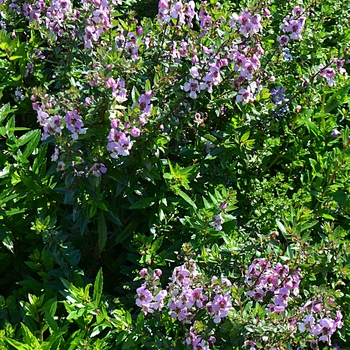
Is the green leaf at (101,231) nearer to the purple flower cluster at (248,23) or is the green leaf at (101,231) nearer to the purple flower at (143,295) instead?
the purple flower at (143,295)

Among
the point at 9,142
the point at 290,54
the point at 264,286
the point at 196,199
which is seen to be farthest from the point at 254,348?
the point at 290,54

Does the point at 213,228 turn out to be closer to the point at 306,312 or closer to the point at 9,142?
the point at 306,312

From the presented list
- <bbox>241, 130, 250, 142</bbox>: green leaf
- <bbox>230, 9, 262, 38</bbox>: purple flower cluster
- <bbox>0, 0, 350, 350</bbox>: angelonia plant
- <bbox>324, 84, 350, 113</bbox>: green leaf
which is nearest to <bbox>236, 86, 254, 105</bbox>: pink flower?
<bbox>0, 0, 350, 350</bbox>: angelonia plant

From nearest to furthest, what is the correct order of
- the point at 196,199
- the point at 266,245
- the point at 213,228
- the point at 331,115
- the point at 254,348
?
the point at 254,348
the point at 266,245
the point at 213,228
the point at 196,199
the point at 331,115

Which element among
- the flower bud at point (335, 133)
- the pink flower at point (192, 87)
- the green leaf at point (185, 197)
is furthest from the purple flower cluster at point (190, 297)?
the flower bud at point (335, 133)

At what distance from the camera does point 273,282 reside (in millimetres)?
2396

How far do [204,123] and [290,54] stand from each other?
3.08 ft

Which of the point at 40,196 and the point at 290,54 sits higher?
the point at 290,54

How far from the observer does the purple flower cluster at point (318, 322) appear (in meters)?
2.26

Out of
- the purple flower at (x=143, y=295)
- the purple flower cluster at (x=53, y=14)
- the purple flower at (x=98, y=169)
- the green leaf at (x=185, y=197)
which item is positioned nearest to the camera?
the purple flower at (x=143, y=295)

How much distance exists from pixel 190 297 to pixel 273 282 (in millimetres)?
360

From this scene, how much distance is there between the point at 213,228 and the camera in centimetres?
286

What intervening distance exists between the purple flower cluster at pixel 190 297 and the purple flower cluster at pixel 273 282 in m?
0.15

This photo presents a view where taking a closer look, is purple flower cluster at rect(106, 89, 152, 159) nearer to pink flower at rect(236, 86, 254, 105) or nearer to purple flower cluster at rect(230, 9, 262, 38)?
pink flower at rect(236, 86, 254, 105)
